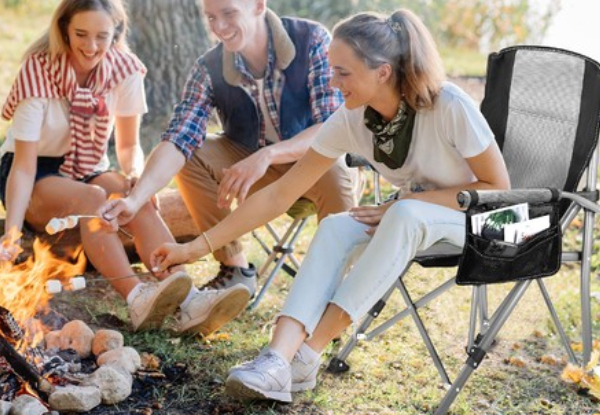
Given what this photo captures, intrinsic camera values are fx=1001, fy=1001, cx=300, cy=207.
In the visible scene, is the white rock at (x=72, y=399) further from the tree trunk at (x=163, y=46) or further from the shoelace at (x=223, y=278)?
the tree trunk at (x=163, y=46)

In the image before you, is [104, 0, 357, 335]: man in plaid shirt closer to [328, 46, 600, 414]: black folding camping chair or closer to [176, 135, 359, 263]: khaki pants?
[176, 135, 359, 263]: khaki pants

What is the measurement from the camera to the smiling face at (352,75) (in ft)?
9.32

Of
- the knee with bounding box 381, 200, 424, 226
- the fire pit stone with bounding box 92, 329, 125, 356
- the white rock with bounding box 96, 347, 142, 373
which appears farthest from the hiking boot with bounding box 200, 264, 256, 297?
the knee with bounding box 381, 200, 424, 226

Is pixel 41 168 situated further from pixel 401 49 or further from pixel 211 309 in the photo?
pixel 401 49

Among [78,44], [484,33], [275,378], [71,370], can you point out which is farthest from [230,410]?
[484,33]

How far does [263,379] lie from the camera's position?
2.72 meters

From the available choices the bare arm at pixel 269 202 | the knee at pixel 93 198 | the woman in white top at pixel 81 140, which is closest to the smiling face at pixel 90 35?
the woman in white top at pixel 81 140

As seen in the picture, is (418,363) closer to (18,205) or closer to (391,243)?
(391,243)

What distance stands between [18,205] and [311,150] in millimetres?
1070

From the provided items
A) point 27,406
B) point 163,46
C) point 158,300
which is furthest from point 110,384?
point 163,46

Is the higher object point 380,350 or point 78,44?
point 78,44

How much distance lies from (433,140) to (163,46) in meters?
3.06

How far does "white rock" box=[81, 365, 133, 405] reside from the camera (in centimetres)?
280

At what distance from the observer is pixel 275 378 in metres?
2.74
